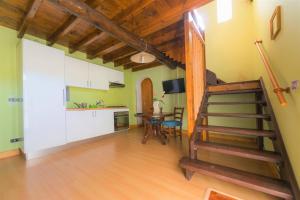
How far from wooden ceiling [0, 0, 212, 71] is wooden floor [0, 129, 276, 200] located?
2420 mm

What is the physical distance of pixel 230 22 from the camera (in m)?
3.63

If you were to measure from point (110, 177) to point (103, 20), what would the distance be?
8.42 ft

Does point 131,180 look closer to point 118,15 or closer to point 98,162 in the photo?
point 98,162

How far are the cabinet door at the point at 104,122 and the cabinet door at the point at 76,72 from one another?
3.14 feet

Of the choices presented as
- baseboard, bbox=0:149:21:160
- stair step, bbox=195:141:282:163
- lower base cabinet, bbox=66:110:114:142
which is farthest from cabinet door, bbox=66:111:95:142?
stair step, bbox=195:141:282:163

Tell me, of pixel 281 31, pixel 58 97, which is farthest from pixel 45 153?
pixel 281 31

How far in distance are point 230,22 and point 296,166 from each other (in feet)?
12.5

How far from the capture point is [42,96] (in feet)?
8.98

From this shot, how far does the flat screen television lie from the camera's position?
4.18 m

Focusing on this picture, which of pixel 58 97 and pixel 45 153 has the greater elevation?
pixel 58 97

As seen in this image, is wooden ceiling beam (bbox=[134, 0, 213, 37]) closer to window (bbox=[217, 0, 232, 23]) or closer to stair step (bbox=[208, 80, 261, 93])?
stair step (bbox=[208, 80, 261, 93])

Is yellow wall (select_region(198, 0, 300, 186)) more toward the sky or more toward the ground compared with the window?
more toward the ground

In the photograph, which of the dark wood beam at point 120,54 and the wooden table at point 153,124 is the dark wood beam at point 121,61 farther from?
the wooden table at point 153,124

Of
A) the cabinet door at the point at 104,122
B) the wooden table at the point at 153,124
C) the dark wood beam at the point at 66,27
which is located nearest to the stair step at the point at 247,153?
the wooden table at the point at 153,124
